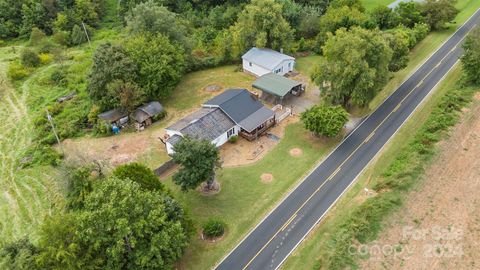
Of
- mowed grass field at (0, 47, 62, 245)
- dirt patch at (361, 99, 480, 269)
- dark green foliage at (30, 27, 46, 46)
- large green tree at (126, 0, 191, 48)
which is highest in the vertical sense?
large green tree at (126, 0, 191, 48)

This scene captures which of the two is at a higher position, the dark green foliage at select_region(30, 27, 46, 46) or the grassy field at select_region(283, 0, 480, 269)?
the dark green foliage at select_region(30, 27, 46, 46)

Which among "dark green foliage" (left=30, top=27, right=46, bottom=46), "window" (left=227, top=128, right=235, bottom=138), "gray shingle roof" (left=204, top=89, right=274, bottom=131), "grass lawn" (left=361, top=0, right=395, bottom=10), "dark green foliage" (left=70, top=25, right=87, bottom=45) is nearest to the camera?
"window" (left=227, top=128, right=235, bottom=138)

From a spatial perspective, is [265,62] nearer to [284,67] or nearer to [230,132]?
[284,67]

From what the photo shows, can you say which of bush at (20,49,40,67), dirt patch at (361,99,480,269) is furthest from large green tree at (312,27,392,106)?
bush at (20,49,40,67)

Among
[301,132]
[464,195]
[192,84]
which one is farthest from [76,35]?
[464,195]

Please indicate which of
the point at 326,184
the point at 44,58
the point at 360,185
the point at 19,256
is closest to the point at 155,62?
the point at 326,184

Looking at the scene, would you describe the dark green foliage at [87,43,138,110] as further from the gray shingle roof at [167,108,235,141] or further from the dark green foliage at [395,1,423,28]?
the dark green foliage at [395,1,423,28]

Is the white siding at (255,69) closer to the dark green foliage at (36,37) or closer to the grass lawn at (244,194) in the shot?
the grass lawn at (244,194)
